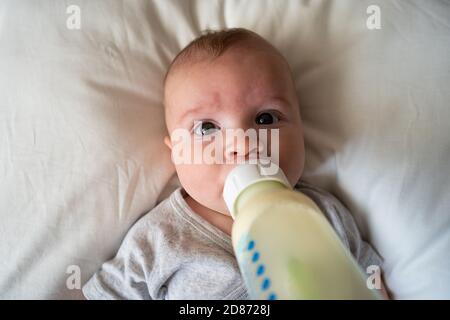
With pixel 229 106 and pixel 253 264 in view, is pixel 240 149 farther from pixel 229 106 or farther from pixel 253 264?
pixel 253 264

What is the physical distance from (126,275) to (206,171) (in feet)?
0.87

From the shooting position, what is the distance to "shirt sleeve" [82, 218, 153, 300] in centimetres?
75

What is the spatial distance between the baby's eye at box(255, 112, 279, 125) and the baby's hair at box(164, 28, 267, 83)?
0.46 feet

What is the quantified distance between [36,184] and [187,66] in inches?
14.9

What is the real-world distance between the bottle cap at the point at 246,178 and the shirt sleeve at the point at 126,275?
288 millimetres

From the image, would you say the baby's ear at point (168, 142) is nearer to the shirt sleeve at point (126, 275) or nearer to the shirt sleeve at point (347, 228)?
the shirt sleeve at point (126, 275)

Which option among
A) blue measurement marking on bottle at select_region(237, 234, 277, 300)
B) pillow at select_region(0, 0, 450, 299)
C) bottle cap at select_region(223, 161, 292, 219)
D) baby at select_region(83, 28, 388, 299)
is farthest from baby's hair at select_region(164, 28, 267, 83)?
blue measurement marking on bottle at select_region(237, 234, 277, 300)

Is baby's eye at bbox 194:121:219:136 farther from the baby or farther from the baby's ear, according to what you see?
the baby's ear

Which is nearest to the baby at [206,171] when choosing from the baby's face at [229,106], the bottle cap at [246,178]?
the baby's face at [229,106]

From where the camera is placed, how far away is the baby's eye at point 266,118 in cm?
73

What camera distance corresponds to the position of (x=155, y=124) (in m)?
0.85

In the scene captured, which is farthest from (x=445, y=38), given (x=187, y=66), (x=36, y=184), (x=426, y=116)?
(x=36, y=184)

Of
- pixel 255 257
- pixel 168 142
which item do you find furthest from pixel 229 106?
pixel 255 257
